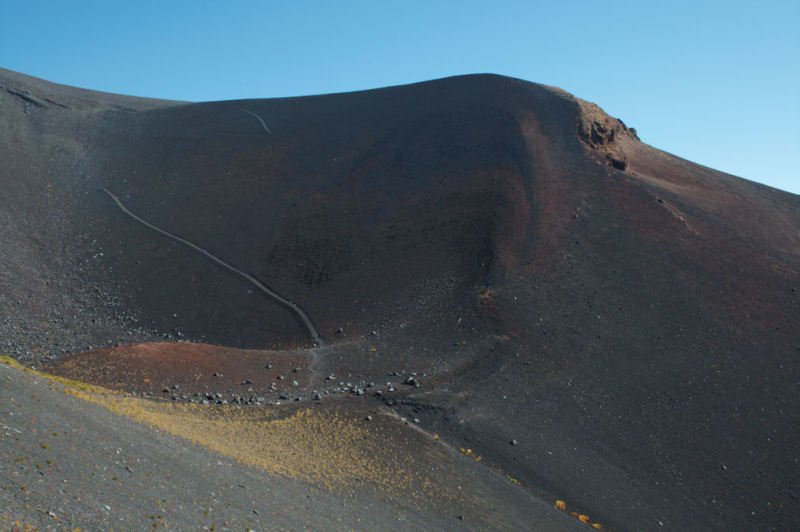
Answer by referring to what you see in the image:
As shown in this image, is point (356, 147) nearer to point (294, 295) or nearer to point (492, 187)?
point (492, 187)

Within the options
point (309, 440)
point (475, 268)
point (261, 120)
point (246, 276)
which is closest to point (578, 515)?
point (309, 440)

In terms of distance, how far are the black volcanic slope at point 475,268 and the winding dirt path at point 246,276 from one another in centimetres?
36

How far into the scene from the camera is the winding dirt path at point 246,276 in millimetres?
22395

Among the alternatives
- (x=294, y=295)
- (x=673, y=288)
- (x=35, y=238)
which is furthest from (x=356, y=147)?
(x=673, y=288)

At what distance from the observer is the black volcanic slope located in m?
15.7

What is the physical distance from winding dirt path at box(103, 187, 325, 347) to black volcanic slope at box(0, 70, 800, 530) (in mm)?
358

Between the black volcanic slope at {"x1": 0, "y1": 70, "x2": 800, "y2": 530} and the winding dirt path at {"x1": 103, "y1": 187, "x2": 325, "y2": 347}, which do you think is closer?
the black volcanic slope at {"x1": 0, "y1": 70, "x2": 800, "y2": 530}

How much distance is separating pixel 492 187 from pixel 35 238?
2314cm

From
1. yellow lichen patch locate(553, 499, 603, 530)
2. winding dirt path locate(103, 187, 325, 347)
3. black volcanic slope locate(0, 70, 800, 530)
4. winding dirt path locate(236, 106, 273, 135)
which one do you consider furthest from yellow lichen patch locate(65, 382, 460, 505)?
winding dirt path locate(236, 106, 273, 135)

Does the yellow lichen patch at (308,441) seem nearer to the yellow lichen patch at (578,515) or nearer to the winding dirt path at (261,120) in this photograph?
the yellow lichen patch at (578,515)

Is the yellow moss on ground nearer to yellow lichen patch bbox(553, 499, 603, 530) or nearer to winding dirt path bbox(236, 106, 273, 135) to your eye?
yellow lichen patch bbox(553, 499, 603, 530)

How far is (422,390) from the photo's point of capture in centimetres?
1691

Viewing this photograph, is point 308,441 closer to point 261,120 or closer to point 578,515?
point 578,515

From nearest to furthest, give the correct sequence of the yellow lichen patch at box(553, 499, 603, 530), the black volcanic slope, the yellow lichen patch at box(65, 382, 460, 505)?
the yellow lichen patch at box(65, 382, 460, 505), the yellow lichen patch at box(553, 499, 603, 530), the black volcanic slope
